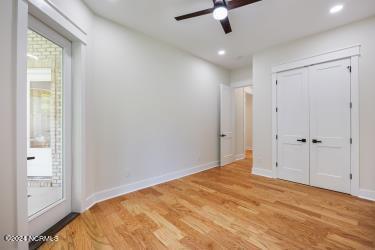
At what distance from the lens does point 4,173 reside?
1.26 meters

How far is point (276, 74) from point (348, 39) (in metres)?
1.21

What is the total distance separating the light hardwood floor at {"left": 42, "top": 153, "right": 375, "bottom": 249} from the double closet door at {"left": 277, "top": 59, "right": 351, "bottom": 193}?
38cm

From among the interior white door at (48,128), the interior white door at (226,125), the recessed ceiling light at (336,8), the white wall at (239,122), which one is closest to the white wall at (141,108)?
the interior white door at (48,128)

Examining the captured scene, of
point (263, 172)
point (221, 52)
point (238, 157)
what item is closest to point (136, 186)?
point (263, 172)

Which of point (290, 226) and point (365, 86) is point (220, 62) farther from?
point (290, 226)

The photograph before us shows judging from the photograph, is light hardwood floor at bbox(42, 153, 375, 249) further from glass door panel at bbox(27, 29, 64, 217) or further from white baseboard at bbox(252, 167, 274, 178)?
white baseboard at bbox(252, 167, 274, 178)

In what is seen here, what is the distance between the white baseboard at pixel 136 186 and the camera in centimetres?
250

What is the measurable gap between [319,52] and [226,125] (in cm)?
266

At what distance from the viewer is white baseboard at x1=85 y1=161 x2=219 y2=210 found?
2.50 metres

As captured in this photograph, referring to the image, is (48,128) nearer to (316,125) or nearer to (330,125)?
(316,125)

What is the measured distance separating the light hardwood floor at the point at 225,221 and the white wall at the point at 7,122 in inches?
23.6

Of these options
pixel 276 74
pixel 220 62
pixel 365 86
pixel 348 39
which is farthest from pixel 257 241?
pixel 220 62

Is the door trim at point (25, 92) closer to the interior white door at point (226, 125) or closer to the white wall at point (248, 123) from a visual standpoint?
the interior white door at point (226, 125)

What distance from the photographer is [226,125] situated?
4895 mm
